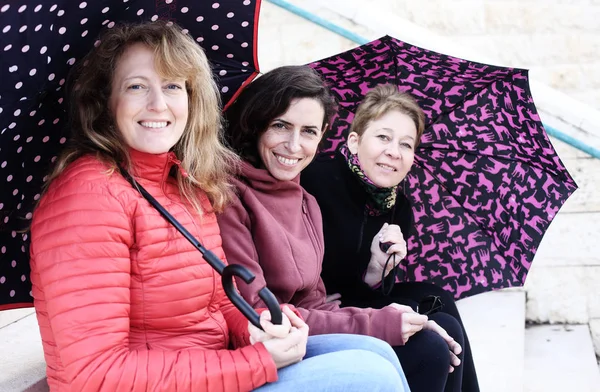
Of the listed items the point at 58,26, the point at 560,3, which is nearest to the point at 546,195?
the point at 58,26

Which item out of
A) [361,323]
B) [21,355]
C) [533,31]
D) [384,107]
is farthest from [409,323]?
[533,31]

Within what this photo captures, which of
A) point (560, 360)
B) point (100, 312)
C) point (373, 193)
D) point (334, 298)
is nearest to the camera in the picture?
point (100, 312)

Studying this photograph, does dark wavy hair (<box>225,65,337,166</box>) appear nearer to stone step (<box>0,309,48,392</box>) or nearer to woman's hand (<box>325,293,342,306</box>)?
woman's hand (<box>325,293,342,306</box>)

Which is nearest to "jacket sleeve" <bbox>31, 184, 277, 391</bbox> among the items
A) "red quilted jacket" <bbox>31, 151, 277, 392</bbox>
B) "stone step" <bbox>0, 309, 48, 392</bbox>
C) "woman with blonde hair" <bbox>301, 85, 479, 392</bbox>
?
"red quilted jacket" <bbox>31, 151, 277, 392</bbox>

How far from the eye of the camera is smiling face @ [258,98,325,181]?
237 cm

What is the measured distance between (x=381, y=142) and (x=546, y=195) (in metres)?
0.67

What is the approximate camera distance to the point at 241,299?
5.44ft

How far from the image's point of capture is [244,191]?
2.25m

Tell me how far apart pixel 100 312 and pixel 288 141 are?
39.2 inches

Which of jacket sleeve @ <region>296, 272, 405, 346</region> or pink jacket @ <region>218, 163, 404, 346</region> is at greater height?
pink jacket @ <region>218, 163, 404, 346</region>

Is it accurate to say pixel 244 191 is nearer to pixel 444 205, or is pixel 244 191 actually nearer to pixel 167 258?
pixel 167 258

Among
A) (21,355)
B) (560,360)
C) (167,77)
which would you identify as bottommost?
(560,360)

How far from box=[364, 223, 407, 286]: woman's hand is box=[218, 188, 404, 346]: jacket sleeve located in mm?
471

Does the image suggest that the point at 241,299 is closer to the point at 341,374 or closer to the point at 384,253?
the point at 341,374
